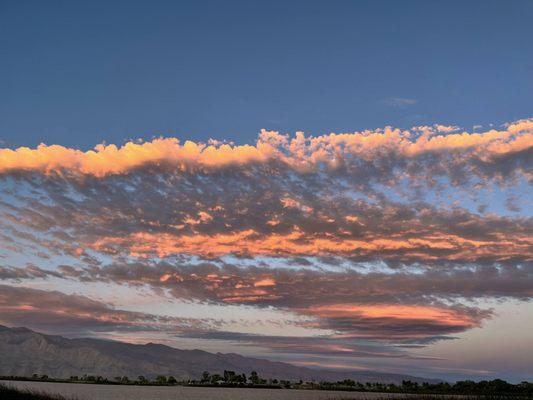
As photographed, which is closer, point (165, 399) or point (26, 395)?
point (26, 395)

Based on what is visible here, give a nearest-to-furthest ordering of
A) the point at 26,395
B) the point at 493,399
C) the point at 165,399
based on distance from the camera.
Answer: the point at 26,395 < the point at 493,399 < the point at 165,399

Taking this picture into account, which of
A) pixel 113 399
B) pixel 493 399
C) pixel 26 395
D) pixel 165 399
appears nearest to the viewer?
pixel 26 395

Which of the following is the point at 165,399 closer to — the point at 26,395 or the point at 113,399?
the point at 113,399

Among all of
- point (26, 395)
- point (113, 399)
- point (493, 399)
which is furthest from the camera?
point (113, 399)

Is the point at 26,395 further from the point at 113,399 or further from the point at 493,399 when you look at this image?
the point at 493,399

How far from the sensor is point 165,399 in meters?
166

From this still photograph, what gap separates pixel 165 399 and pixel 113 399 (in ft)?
55.9

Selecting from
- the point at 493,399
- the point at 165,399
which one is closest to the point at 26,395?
the point at 165,399

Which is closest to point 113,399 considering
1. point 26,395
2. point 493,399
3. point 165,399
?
point 165,399

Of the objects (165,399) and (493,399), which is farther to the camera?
(165,399)

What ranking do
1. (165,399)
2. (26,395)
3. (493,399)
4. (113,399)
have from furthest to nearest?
(165,399), (113,399), (493,399), (26,395)

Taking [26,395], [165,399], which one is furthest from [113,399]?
[26,395]

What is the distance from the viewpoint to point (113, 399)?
505ft

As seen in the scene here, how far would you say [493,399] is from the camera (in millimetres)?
118688
